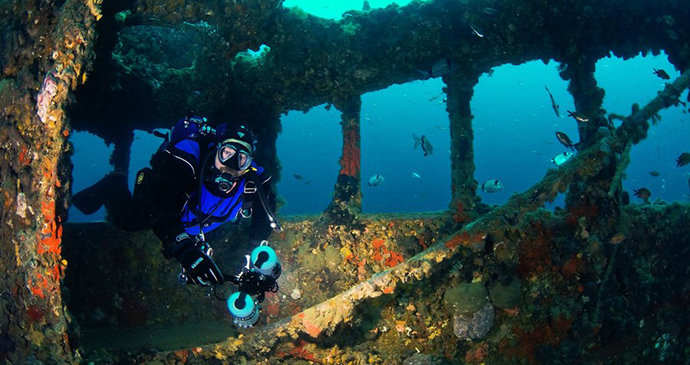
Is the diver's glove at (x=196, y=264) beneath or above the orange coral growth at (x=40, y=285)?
above

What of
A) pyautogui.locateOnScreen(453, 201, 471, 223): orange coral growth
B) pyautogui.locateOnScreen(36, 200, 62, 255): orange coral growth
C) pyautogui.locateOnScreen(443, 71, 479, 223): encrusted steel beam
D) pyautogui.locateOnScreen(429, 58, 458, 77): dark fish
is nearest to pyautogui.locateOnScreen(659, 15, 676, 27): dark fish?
pyautogui.locateOnScreen(443, 71, 479, 223): encrusted steel beam

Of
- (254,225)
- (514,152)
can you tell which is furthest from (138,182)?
(514,152)

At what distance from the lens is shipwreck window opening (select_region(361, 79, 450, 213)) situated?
105 m

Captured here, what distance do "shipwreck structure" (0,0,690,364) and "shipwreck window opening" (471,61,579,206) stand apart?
112 meters

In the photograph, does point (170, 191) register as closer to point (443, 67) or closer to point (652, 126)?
point (443, 67)

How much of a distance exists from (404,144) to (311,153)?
104ft

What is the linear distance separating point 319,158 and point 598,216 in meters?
126

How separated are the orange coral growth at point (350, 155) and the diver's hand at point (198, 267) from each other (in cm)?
311

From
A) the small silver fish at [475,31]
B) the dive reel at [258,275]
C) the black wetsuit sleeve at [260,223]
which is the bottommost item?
the dive reel at [258,275]

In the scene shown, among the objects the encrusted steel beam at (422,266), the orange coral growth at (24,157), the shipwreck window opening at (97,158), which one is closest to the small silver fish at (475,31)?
the encrusted steel beam at (422,266)

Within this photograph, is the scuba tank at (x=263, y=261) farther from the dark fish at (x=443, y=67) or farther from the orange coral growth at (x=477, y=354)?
the dark fish at (x=443, y=67)

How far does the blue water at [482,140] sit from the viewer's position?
345 feet

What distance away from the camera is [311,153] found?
428ft

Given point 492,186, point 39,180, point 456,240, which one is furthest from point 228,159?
point 492,186
